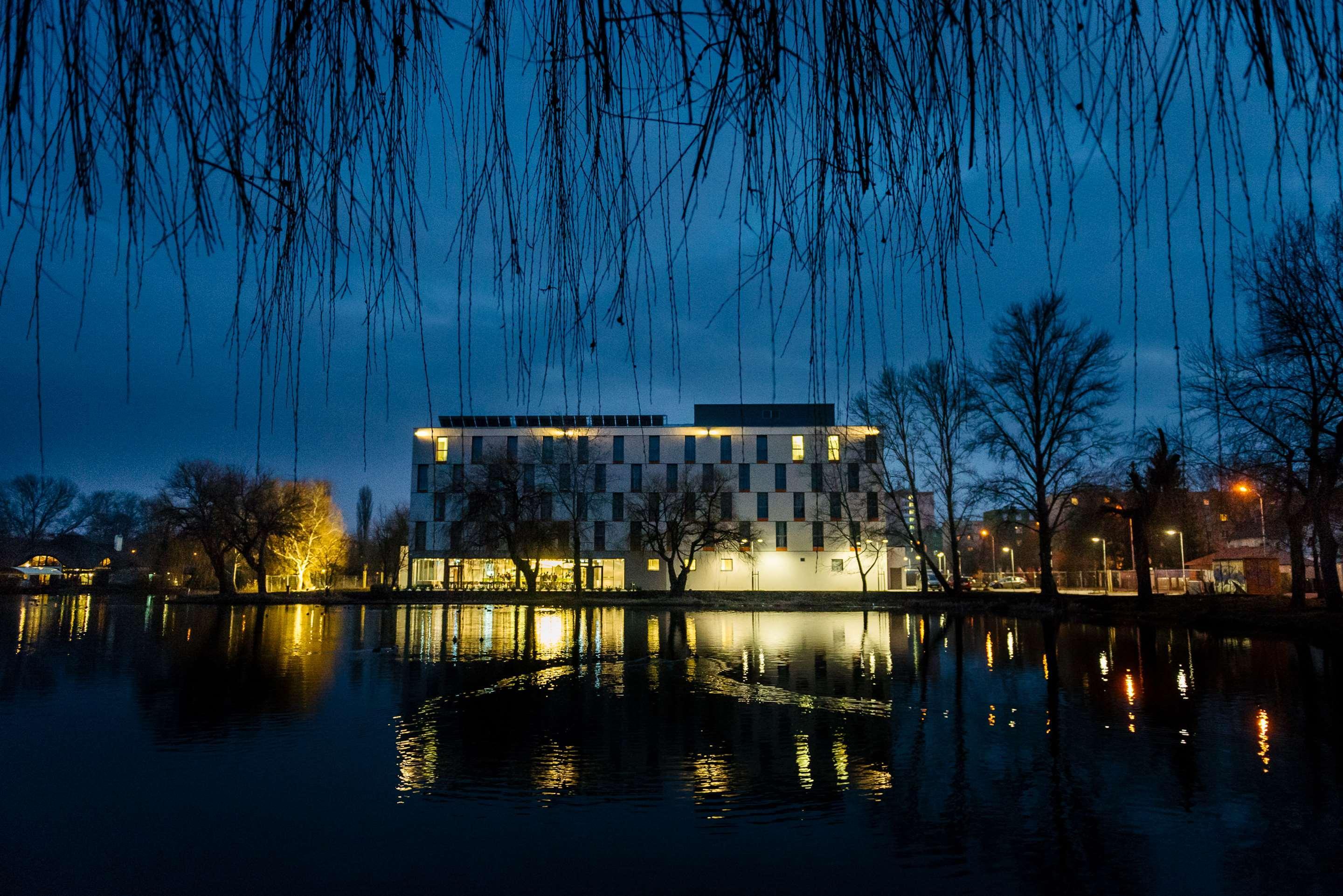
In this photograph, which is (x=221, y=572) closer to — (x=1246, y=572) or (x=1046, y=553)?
(x=1046, y=553)

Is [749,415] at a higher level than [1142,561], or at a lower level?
higher

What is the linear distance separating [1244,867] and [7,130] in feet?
20.0

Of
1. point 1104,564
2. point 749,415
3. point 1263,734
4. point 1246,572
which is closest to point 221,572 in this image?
point 749,415

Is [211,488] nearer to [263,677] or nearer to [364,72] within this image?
[263,677]

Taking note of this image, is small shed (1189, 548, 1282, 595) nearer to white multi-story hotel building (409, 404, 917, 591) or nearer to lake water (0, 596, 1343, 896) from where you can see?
white multi-story hotel building (409, 404, 917, 591)

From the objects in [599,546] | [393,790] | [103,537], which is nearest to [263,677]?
[393,790]

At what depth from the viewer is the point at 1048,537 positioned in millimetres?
29703

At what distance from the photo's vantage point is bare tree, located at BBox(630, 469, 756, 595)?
1743 inches

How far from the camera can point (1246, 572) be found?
3109cm

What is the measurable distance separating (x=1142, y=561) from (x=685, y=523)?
23.3 m

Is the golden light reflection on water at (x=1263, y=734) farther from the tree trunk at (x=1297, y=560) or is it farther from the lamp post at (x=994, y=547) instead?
the lamp post at (x=994, y=547)

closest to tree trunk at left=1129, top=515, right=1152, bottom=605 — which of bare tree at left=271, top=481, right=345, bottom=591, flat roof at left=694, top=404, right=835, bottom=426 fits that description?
flat roof at left=694, top=404, right=835, bottom=426

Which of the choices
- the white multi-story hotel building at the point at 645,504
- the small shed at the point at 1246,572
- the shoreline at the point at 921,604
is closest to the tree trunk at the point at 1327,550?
the shoreline at the point at 921,604

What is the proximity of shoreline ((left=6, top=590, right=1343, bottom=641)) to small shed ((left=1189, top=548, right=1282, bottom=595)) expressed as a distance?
3.93 m
